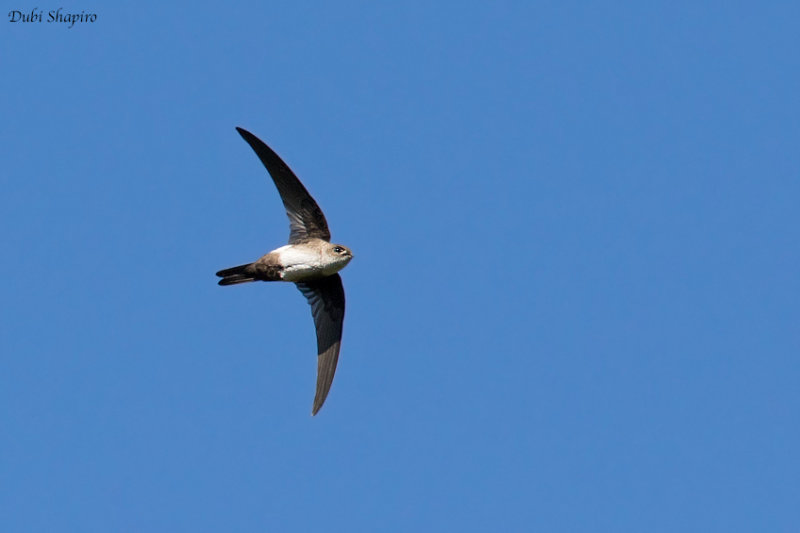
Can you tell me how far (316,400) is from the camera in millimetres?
14898

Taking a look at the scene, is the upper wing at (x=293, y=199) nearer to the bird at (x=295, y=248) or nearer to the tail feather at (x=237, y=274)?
the bird at (x=295, y=248)

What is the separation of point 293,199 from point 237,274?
1133mm

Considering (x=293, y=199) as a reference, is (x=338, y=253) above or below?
below

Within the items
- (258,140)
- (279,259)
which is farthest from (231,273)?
(258,140)

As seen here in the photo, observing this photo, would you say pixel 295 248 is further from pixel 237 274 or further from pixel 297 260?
pixel 237 274

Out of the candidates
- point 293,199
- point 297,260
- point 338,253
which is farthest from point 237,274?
point 338,253

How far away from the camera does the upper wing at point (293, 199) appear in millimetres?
14070

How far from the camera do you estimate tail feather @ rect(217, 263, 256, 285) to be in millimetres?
14078

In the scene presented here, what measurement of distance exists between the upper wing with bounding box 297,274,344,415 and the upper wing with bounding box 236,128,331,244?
87cm

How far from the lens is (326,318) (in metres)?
15.3

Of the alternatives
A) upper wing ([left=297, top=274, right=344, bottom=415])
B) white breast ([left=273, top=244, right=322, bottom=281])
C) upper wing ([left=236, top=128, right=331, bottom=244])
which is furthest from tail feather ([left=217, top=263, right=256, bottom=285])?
upper wing ([left=297, top=274, right=344, bottom=415])

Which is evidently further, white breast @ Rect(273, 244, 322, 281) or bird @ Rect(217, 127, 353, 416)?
white breast @ Rect(273, 244, 322, 281)

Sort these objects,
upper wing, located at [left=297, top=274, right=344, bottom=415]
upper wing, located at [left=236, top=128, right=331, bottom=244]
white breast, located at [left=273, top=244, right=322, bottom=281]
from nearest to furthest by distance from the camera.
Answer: upper wing, located at [left=236, top=128, right=331, bottom=244]
white breast, located at [left=273, top=244, right=322, bottom=281]
upper wing, located at [left=297, top=274, right=344, bottom=415]

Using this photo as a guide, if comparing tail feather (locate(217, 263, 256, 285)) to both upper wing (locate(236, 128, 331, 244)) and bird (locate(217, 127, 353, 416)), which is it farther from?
upper wing (locate(236, 128, 331, 244))
